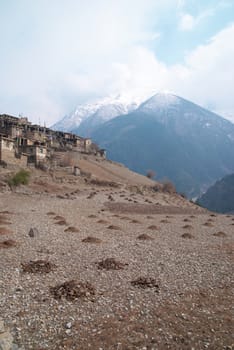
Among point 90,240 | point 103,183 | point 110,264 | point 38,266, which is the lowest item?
point 90,240

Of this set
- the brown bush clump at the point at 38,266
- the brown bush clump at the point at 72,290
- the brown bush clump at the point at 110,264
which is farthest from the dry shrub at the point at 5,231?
the brown bush clump at the point at 72,290

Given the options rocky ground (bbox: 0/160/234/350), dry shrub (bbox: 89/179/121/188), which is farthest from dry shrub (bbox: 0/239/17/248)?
dry shrub (bbox: 89/179/121/188)

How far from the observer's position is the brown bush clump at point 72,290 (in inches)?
522

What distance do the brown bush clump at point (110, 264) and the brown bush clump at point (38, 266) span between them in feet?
8.63

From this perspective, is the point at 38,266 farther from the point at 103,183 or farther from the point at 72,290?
the point at 103,183

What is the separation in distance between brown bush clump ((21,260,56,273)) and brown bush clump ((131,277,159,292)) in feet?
15.2

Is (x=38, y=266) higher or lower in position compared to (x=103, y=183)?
lower

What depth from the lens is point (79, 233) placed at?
2794cm

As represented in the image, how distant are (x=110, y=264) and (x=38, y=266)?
4.00 metres

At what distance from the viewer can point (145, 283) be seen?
15102 mm

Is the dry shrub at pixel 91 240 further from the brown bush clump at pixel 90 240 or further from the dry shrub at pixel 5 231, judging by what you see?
the dry shrub at pixel 5 231

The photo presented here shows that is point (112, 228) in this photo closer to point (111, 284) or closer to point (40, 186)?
point (111, 284)

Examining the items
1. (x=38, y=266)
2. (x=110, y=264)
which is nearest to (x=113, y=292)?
(x=110, y=264)

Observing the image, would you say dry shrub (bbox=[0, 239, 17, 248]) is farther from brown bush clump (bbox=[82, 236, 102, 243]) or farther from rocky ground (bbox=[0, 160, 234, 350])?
brown bush clump (bbox=[82, 236, 102, 243])
